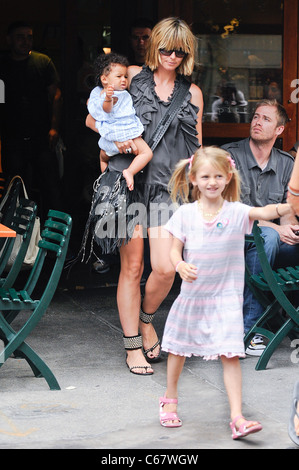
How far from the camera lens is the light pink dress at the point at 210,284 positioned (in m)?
3.92

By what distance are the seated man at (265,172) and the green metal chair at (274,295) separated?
0.66 feet

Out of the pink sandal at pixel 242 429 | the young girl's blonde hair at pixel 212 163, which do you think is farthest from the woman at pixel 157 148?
the pink sandal at pixel 242 429

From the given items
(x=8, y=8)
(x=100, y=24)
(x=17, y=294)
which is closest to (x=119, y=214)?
(x=17, y=294)

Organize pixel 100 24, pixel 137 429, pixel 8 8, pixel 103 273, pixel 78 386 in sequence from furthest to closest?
1. pixel 8 8
2. pixel 100 24
3. pixel 103 273
4. pixel 78 386
5. pixel 137 429

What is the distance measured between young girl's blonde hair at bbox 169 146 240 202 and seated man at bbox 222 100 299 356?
4.06 feet

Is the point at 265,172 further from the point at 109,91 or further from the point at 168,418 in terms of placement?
the point at 168,418

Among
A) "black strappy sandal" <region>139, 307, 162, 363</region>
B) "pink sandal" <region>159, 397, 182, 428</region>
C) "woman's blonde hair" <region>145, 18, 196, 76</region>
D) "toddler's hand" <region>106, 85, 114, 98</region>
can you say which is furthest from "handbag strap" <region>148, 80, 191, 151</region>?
"pink sandal" <region>159, 397, 182, 428</region>

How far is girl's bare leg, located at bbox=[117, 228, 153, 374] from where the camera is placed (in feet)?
15.9

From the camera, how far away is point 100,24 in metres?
8.55

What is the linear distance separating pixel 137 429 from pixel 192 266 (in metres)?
0.83

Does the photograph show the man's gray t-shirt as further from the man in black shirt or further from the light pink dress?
the man in black shirt

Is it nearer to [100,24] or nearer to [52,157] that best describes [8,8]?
[100,24]

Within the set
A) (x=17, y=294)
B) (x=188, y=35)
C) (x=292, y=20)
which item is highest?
(x=292, y=20)

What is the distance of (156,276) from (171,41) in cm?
130
